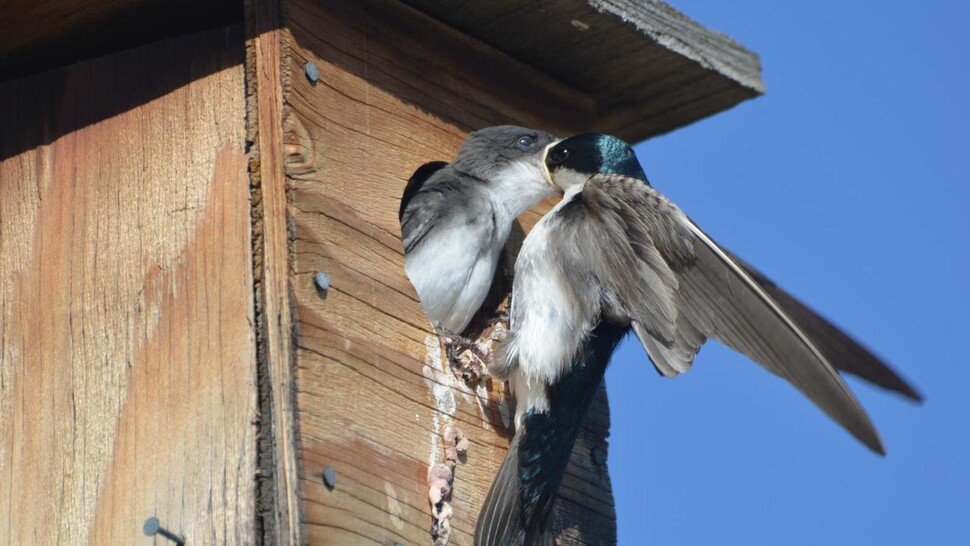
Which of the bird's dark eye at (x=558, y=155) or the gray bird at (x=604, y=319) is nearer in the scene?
the gray bird at (x=604, y=319)

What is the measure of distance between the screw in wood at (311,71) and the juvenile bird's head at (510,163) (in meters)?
0.58

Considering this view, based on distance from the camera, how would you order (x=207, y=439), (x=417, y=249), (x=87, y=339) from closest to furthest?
(x=207, y=439) < (x=87, y=339) < (x=417, y=249)

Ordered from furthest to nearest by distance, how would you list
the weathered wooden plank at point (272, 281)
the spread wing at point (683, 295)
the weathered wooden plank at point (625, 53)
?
the weathered wooden plank at point (625, 53)
the spread wing at point (683, 295)
the weathered wooden plank at point (272, 281)

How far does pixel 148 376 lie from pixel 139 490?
224mm

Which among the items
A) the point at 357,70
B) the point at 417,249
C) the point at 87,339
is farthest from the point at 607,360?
the point at 87,339

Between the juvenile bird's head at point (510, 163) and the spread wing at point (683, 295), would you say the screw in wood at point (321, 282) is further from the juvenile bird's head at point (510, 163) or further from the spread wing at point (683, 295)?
the juvenile bird's head at point (510, 163)

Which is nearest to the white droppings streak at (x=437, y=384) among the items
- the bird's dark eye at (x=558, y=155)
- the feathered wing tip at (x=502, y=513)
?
the feathered wing tip at (x=502, y=513)

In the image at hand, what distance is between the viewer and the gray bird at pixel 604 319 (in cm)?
342

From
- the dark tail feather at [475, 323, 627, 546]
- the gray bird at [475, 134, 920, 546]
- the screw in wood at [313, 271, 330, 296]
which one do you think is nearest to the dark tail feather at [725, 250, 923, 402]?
the gray bird at [475, 134, 920, 546]

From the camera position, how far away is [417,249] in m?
4.07

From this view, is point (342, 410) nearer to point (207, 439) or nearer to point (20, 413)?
point (207, 439)

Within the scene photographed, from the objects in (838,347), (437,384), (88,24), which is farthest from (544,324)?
(88,24)

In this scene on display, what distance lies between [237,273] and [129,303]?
0.27 metres

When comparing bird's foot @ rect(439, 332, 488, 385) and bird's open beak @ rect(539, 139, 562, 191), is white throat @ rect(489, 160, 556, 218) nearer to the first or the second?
bird's open beak @ rect(539, 139, 562, 191)
